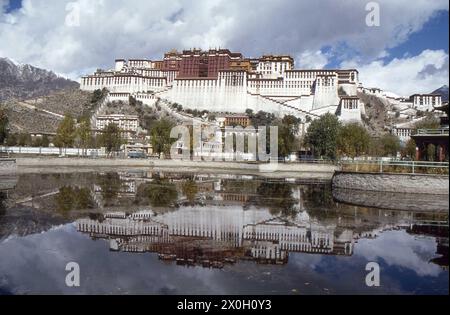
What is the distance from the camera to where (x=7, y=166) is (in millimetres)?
40438

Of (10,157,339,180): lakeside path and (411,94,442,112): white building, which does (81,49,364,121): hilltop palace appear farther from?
(10,157,339,180): lakeside path

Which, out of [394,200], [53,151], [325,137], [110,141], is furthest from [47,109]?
[394,200]

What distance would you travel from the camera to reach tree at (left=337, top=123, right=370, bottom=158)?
2350 inches

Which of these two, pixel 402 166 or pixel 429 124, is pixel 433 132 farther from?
pixel 429 124

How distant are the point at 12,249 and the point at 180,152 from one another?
229ft

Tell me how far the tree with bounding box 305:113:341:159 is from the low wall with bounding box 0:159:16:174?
37.1 m

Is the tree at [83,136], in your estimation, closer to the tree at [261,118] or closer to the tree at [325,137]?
the tree at [325,137]

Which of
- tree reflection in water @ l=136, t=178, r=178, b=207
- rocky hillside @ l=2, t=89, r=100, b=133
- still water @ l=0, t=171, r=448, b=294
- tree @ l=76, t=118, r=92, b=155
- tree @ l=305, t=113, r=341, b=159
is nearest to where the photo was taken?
still water @ l=0, t=171, r=448, b=294

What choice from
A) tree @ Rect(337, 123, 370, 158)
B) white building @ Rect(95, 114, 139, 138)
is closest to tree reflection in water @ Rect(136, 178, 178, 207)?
tree @ Rect(337, 123, 370, 158)

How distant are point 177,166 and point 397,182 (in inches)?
1327

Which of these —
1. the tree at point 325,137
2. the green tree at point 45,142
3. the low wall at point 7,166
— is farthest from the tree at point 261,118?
the low wall at point 7,166

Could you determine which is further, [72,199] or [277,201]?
[277,201]

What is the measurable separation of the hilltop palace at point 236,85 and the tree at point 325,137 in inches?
1784

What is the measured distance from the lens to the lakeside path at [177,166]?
51281mm
